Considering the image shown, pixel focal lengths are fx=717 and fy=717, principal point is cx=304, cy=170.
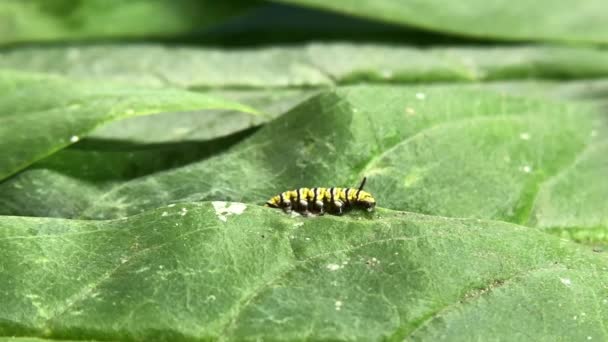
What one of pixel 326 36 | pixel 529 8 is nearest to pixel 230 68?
pixel 326 36

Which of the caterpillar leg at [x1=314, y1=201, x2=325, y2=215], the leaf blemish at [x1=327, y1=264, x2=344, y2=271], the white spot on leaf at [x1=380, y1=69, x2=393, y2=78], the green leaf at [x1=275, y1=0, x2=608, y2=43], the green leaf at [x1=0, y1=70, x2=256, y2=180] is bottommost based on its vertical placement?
the leaf blemish at [x1=327, y1=264, x2=344, y2=271]

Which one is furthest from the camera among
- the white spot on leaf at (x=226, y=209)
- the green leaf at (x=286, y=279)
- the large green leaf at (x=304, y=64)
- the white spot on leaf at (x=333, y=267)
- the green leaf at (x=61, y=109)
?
the large green leaf at (x=304, y=64)

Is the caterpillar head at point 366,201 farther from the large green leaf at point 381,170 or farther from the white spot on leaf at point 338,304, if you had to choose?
the white spot on leaf at point 338,304

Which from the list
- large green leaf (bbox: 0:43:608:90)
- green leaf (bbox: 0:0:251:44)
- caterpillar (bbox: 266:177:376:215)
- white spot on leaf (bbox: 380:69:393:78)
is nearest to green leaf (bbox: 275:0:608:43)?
large green leaf (bbox: 0:43:608:90)

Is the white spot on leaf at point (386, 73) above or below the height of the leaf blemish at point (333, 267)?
above

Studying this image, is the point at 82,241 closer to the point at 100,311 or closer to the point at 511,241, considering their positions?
the point at 100,311

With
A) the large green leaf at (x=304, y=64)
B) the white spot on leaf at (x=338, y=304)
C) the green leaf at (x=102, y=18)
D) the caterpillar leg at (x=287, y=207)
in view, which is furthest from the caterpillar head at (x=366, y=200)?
the green leaf at (x=102, y=18)

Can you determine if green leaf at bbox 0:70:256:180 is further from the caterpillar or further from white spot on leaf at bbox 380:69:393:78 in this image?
white spot on leaf at bbox 380:69:393:78
